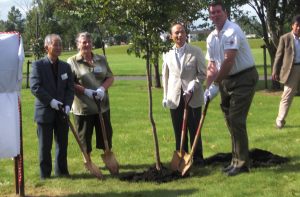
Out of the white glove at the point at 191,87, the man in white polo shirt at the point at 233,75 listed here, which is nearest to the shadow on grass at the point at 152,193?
the man in white polo shirt at the point at 233,75

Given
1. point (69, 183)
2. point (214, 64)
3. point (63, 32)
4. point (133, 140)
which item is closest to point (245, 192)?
point (214, 64)

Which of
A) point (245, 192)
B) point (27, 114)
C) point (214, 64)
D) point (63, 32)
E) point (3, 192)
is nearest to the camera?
point (245, 192)

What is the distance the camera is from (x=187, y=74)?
7164 mm

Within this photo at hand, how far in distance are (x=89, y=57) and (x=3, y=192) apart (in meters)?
2.10

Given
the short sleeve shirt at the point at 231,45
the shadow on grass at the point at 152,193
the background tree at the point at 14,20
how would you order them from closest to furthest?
the shadow on grass at the point at 152,193 → the short sleeve shirt at the point at 231,45 → the background tree at the point at 14,20

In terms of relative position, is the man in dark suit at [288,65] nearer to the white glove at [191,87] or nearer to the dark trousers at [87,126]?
the white glove at [191,87]

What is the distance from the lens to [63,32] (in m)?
69.8

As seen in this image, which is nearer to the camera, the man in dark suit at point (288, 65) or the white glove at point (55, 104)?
the white glove at point (55, 104)

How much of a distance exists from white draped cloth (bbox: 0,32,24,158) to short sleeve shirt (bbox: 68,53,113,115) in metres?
1.70

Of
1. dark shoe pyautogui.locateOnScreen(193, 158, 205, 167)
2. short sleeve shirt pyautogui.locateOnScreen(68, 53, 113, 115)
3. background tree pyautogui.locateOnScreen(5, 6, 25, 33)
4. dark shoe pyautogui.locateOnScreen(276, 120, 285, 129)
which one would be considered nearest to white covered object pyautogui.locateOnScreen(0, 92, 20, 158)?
short sleeve shirt pyautogui.locateOnScreen(68, 53, 113, 115)

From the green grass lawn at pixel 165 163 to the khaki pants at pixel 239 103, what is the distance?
1.06ft

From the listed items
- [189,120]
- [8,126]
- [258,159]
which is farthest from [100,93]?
[258,159]

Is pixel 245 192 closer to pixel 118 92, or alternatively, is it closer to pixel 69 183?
pixel 69 183

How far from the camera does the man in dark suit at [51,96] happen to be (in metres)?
6.70
